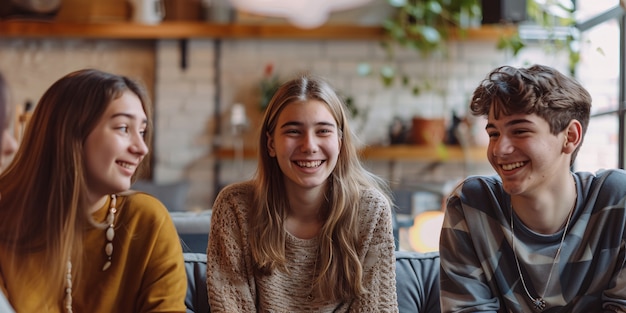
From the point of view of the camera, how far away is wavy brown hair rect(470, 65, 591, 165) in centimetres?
172

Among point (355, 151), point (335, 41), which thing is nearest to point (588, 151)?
point (335, 41)

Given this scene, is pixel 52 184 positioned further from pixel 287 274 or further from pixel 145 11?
pixel 145 11

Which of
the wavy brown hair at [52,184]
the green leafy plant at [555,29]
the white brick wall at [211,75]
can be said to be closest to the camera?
the wavy brown hair at [52,184]

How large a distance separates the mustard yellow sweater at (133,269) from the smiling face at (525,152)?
73 cm

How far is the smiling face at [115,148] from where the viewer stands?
62.9 inches

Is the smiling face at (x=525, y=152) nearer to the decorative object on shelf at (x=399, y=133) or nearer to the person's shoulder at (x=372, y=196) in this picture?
the person's shoulder at (x=372, y=196)

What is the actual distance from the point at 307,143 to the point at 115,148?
545mm

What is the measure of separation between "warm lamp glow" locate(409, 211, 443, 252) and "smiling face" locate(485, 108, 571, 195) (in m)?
1.05

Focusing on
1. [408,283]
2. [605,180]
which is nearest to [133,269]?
[408,283]

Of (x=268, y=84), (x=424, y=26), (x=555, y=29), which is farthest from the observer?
(x=268, y=84)

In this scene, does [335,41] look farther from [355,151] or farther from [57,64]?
[355,151]

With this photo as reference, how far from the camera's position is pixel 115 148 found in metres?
1.60

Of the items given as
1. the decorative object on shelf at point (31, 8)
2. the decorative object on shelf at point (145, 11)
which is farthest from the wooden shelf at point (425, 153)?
the decorative object on shelf at point (31, 8)

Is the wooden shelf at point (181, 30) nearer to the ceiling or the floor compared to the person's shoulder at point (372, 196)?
nearer to the ceiling
